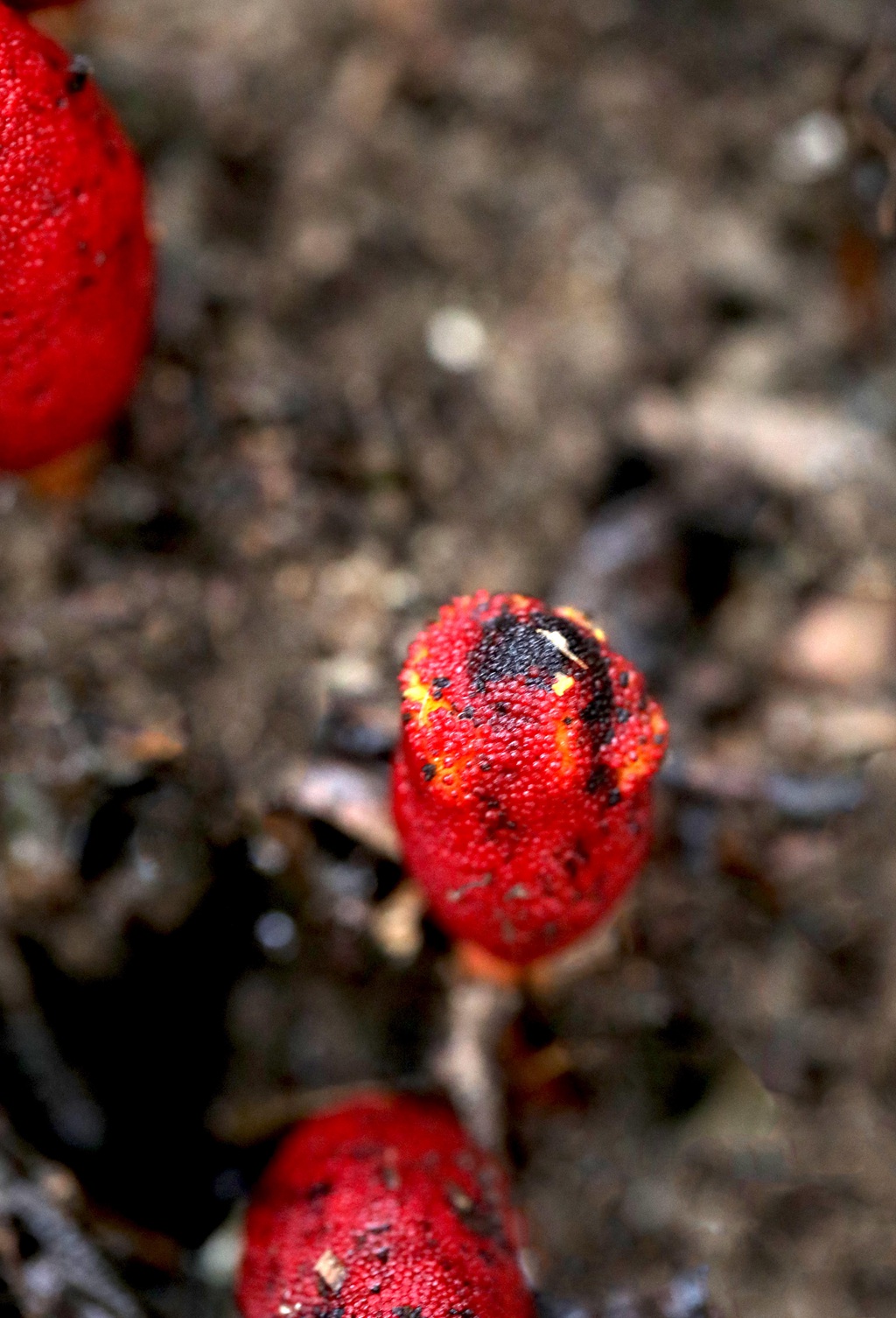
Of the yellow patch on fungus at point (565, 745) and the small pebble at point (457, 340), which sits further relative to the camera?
the small pebble at point (457, 340)

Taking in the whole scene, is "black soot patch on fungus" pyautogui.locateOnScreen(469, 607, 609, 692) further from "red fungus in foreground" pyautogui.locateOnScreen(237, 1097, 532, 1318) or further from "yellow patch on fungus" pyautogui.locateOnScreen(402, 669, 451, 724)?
"red fungus in foreground" pyautogui.locateOnScreen(237, 1097, 532, 1318)

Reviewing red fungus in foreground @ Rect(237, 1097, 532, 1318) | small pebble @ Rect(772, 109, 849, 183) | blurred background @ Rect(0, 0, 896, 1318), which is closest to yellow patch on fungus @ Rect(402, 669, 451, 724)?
blurred background @ Rect(0, 0, 896, 1318)

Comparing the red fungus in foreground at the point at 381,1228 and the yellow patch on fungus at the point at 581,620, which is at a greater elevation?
the yellow patch on fungus at the point at 581,620

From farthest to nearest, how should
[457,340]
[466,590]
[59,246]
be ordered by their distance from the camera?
1. [457,340]
2. [466,590]
3. [59,246]

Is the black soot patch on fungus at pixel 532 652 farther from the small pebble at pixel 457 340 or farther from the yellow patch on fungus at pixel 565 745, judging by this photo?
the small pebble at pixel 457 340

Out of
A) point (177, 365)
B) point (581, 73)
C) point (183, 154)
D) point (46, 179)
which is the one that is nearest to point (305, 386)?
point (177, 365)

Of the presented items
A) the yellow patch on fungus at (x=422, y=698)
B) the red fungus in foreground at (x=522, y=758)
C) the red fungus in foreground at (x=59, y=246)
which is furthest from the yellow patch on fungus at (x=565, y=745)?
the red fungus in foreground at (x=59, y=246)

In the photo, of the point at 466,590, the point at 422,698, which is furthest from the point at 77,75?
the point at 466,590

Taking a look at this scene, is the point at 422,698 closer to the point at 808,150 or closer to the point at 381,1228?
the point at 381,1228
